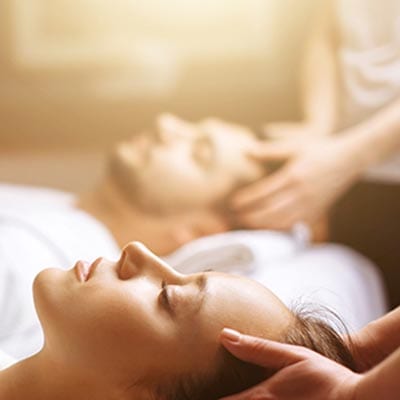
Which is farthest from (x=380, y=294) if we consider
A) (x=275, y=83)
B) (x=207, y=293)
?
(x=207, y=293)

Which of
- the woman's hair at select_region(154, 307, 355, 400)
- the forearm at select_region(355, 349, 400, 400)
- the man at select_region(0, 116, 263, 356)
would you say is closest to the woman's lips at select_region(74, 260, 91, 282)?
the woman's hair at select_region(154, 307, 355, 400)

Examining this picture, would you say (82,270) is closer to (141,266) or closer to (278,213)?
(141,266)

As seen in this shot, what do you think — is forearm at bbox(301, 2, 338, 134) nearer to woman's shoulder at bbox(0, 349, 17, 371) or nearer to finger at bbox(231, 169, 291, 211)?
finger at bbox(231, 169, 291, 211)

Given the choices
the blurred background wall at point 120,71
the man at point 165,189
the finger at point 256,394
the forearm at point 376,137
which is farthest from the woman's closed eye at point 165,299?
the blurred background wall at point 120,71

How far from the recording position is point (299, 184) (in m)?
2.04

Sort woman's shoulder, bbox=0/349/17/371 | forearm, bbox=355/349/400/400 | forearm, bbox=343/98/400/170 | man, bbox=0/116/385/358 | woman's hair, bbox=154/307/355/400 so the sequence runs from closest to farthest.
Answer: forearm, bbox=355/349/400/400 → woman's hair, bbox=154/307/355/400 → woman's shoulder, bbox=0/349/17/371 → man, bbox=0/116/385/358 → forearm, bbox=343/98/400/170

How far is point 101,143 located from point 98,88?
0.16 meters

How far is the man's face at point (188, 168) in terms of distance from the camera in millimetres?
2010

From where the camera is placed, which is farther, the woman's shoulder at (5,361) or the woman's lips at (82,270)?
the woman's shoulder at (5,361)

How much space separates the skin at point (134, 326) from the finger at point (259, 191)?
108 cm

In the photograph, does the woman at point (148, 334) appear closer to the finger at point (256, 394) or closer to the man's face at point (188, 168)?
the finger at point (256, 394)

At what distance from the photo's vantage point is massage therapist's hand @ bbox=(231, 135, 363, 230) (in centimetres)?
202

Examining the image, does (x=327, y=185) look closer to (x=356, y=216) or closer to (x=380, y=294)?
(x=356, y=216)

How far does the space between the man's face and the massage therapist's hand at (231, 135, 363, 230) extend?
0.04m
